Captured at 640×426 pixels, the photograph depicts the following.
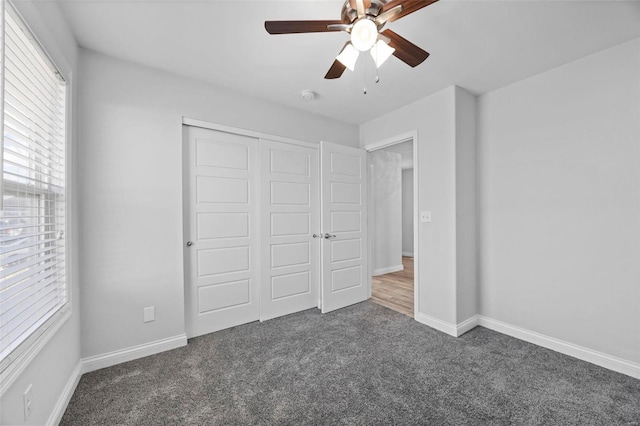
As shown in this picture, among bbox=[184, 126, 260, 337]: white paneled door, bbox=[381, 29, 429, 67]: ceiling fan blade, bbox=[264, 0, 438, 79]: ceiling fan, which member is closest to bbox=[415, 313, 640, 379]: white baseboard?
bbox=[184, 126, 260, 337]: white paneled door

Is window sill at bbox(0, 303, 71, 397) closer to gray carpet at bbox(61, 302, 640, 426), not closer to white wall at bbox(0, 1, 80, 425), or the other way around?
white wall at bbox(0, 1, 80, 425)

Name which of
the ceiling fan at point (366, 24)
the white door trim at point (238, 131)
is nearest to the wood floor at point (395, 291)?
the white door trim at point (238, 131)

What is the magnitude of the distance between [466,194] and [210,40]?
106 inches

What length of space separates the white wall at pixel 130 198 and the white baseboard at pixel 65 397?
18 centimetres

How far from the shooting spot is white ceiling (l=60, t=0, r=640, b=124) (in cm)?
171

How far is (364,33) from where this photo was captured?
4.65 feet

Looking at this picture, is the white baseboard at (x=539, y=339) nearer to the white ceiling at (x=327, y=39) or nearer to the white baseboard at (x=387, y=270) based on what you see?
the white baseboard at (x=387, y=270)

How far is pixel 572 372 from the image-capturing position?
6.76ft

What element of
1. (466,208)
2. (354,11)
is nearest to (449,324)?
(466,208)

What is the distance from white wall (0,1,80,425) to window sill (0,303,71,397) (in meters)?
0.04

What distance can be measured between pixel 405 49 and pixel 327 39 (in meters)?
0.68

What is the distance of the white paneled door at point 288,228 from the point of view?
3031 mm

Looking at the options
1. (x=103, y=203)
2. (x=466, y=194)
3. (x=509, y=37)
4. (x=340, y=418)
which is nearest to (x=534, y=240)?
(x=466, y=194)

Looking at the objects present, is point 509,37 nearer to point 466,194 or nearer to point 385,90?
point 385,90
